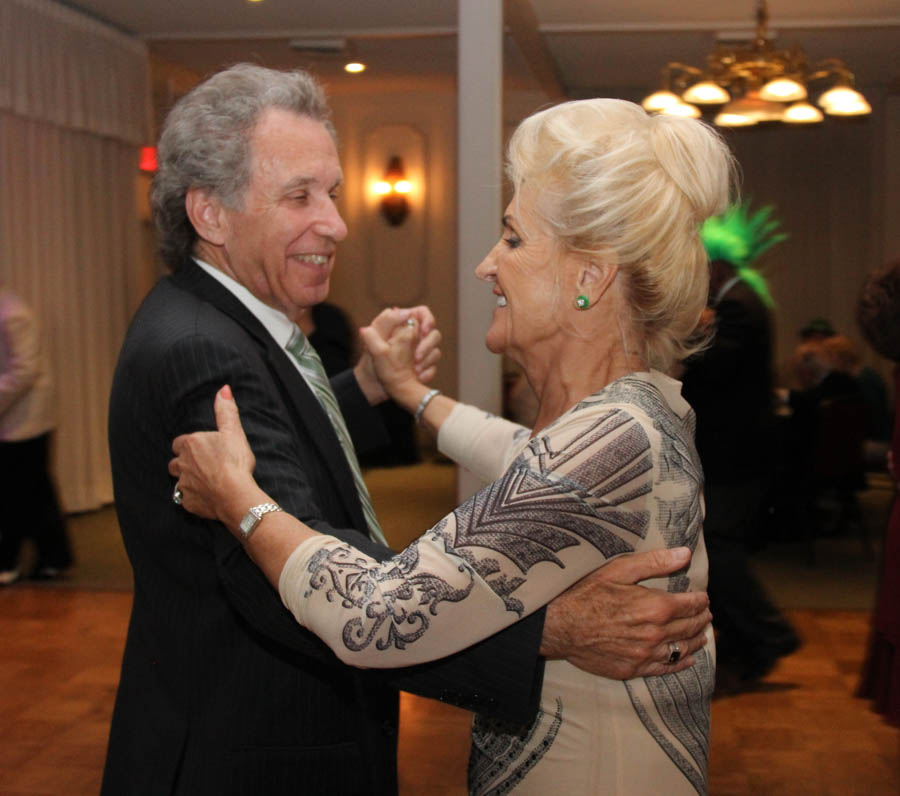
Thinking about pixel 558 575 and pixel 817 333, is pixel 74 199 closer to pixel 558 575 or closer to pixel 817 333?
pixel 817 333

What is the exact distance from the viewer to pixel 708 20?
20.1 ft

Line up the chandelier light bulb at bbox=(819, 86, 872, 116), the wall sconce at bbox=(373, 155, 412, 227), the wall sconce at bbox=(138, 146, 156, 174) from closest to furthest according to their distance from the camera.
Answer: the chandelier light bulb at bbox=(819, 86, 872, 116) → the wall sconce at bbox=(138, 146, 156, 174) → the wall sconce at bbox=(373, 155, 412, 227)

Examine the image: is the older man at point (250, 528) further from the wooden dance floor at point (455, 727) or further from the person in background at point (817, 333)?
the person in background at point (817, 333)

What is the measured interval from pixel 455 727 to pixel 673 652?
8.52 feet

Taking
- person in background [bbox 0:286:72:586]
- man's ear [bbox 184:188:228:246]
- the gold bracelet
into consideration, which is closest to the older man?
man's ear [bbox 184:188:228:246]

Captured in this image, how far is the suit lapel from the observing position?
146 centimetres

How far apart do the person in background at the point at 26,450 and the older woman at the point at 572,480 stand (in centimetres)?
398

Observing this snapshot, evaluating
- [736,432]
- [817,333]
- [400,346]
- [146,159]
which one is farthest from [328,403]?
[146,159]

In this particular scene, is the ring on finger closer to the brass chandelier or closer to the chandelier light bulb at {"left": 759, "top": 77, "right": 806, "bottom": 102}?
the brass chandelier

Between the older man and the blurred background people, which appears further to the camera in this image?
the blurred background people

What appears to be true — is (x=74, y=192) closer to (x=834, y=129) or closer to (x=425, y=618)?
(x=834, y=129)

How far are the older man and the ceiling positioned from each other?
14.7 ft

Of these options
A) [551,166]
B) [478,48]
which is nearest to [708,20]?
[478,48]

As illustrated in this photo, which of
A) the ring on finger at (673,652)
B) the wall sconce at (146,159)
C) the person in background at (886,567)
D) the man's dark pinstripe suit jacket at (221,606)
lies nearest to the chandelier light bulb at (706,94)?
the person in background at (886,567)
